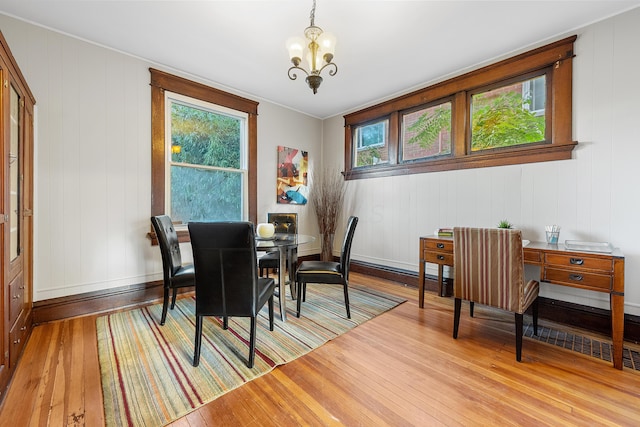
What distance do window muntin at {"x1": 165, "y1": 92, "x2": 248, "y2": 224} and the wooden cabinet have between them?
3.82 ft

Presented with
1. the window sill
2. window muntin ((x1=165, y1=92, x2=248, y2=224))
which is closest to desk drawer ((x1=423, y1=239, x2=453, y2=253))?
the window sill

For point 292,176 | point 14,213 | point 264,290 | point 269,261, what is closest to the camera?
point 14,213

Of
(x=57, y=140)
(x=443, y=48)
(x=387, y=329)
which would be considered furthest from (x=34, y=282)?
(x=443, y=48)

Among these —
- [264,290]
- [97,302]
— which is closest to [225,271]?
[264,290]

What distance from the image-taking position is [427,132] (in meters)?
3.54

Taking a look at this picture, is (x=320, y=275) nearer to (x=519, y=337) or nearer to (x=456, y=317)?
(x=456, y=317)

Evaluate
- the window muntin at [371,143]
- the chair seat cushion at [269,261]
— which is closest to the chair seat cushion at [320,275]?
the chair seat cushion at [269,261]

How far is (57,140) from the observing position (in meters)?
2.49

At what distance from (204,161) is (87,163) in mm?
1175

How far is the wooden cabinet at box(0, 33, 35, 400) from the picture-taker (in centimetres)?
154

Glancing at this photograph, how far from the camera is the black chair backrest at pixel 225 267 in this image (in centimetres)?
172

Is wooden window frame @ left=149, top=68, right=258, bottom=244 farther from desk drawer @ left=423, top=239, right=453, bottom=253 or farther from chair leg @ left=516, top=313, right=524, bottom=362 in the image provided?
chair leg @ left=516, top=313, right=524, bottom=362

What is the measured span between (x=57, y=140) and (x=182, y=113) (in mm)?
1242

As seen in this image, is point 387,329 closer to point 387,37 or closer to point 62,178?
point 387,37
